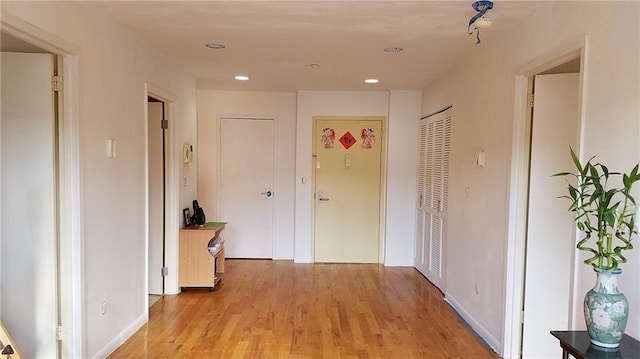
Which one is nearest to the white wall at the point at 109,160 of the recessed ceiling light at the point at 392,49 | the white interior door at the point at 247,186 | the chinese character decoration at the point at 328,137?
the recessed ceiling light at the point at 392,49

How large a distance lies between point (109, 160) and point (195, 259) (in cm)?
176

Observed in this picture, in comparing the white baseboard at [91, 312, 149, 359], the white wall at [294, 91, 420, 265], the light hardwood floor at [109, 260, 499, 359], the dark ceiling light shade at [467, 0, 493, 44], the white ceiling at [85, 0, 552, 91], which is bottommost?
the light hardwood floor at [109, 260, 499, 359]

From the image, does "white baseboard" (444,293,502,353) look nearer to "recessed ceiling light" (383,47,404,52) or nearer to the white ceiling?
the white ceiling

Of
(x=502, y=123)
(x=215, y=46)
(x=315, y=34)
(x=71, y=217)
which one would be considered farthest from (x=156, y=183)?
(x=502, y=123)

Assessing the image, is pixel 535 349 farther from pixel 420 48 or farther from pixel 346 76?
pixel 346 76

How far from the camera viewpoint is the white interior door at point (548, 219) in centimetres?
272

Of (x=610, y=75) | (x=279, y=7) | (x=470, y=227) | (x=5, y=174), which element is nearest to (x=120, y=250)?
(x=5, y=174)

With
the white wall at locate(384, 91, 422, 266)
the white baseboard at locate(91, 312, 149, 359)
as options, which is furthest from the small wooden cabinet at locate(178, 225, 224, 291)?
the white wall at locate(384, 91, 422, 266)

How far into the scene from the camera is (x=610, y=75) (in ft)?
6.21

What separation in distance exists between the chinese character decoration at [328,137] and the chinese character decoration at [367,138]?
40 centimetres

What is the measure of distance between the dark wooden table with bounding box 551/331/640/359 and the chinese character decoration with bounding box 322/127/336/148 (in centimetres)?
421

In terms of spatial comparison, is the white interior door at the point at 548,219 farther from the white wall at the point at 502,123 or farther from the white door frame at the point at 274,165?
the white door frame at the point at 274,165

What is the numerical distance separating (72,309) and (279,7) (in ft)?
7.26

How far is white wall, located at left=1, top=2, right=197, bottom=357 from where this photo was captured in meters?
2.53
